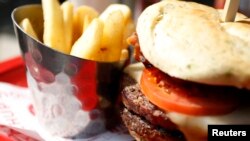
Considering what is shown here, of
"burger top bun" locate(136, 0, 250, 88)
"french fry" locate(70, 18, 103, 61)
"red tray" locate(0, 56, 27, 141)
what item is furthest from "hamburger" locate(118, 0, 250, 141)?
"red tray" locate(0, 56, 27, 141)

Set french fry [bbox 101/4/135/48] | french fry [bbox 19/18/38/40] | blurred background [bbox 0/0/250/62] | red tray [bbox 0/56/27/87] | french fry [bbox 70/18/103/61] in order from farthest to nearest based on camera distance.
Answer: blurred background [bbox 0/0/250/62] < red tray [bbox 0/56/27/87] < french fry [bbox 101/4/135/48] < french fry [bbox 19/18/38/40] < french fry [bbox 70/18/103/61]

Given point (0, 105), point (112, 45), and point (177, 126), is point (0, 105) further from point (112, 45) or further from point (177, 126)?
point (177, 126)

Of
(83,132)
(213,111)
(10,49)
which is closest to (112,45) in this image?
(83,132)

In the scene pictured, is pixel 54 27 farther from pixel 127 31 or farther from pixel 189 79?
pixel 189 79

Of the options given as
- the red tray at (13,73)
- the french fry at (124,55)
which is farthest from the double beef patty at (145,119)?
the red tray at (13,73)

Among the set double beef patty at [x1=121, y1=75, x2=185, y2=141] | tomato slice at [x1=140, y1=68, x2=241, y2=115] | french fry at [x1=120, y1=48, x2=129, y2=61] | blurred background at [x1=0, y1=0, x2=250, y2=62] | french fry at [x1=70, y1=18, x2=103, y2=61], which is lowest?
blurred background at [x1=0, y1=0, x2=250, y2=62]

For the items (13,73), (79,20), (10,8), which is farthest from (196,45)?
(10,8)

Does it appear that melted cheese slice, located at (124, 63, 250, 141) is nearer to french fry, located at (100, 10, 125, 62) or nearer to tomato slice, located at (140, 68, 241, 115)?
tomato slice, located at (140, 68, 241, 115)

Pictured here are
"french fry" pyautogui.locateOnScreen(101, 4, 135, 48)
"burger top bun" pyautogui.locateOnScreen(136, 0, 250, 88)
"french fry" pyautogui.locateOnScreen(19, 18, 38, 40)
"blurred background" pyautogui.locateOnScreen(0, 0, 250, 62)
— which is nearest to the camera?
"burger top bun" pyautogui.locateOnScreen(136, 0, 250, 88)
